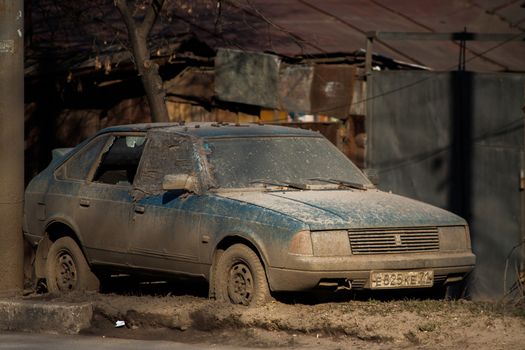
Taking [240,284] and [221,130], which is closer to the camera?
[240,284]

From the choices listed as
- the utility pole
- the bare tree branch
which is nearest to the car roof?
the utility pole

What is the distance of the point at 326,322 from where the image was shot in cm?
866

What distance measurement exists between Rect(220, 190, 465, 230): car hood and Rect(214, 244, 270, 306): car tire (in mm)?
397

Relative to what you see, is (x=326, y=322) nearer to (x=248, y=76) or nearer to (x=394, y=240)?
(x=394, y=240)

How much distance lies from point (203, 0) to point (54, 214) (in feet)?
22.0

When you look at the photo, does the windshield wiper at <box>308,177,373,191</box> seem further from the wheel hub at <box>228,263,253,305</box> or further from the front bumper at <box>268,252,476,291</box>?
the wheel hub at <box>228,263,253,305</box>

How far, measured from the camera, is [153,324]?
941 cm

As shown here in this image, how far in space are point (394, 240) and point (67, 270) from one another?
328cm

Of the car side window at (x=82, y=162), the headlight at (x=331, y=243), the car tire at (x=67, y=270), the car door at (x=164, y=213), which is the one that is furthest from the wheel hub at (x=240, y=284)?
the car side window at (x=82, y=162)

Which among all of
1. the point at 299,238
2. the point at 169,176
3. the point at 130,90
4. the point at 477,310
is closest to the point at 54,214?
the point at 169,176

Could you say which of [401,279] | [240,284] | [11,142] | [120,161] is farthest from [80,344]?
[120,161]

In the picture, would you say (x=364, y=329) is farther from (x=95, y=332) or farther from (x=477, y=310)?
(x=95, y=332)

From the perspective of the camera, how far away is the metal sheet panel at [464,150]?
13984 millimetres

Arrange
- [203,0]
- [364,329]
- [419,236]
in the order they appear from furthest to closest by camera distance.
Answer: [203,0]
[419,236]
[364,329]
